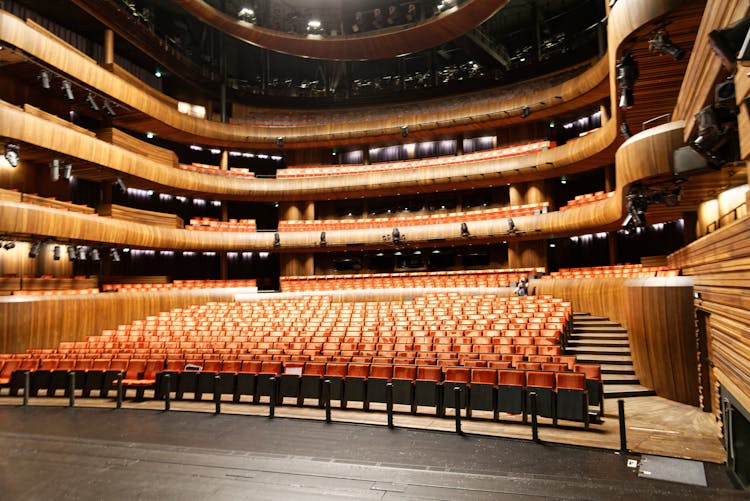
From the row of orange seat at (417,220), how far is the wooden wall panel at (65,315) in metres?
5.80

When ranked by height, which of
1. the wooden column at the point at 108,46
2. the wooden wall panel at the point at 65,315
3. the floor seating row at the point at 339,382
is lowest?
the floor seating row at the point at 339,382

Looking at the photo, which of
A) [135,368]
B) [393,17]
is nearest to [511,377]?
[135,368]

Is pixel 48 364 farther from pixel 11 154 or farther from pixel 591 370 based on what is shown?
pixel 591 370

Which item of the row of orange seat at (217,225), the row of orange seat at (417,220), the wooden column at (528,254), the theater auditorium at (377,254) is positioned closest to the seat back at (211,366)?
the theater auditorium at (377,254)

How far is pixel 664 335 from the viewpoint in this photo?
664cm

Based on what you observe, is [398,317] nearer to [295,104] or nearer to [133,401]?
[133,401]

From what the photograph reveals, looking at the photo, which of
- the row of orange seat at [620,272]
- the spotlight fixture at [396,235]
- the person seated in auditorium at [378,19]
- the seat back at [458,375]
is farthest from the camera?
the person seated in auditorium at [378,19]

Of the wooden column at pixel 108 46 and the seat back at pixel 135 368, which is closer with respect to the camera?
the seat back at pixel 135 368

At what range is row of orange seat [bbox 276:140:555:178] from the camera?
1694cm

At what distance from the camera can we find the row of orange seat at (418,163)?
16.9 m

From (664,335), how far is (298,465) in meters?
5.29

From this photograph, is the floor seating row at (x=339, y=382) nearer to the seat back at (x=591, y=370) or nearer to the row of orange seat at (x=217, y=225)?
the seat back at (x=591, y=370)

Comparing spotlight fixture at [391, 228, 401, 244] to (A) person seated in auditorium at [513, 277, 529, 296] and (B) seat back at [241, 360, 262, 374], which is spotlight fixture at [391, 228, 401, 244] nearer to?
(A) person seated in auditorium at [513, 277, 529, 296]

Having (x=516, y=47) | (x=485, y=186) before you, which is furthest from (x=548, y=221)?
(x=516, y=47)
